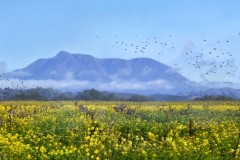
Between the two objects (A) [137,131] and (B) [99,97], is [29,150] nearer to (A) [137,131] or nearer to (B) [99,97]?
(A) [137,131]

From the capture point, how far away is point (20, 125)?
25.0 metres

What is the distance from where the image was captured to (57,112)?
3297 cm

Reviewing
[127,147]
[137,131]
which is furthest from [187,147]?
[137,131]

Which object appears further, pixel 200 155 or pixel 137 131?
pixel 137 131

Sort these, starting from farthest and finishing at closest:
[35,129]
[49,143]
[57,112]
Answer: [57,112] < [35,129] < [49,143]

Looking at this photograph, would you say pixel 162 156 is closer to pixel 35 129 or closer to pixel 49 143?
pixel 49 143

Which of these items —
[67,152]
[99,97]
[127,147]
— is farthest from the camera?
[99,97]

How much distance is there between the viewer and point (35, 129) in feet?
78.4

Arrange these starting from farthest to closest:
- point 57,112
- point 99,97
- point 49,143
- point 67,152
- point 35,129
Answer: point 99,97, point 57,112, point 35,129, point 49,143, point 67,152

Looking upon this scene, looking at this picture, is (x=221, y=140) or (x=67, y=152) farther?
(x=221, y=140)

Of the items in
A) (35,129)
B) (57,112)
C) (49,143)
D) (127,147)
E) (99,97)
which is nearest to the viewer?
(127,147)

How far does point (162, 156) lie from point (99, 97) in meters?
107

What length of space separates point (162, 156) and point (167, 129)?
931cm

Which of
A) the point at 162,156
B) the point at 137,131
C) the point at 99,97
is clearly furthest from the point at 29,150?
the point at 99,97
